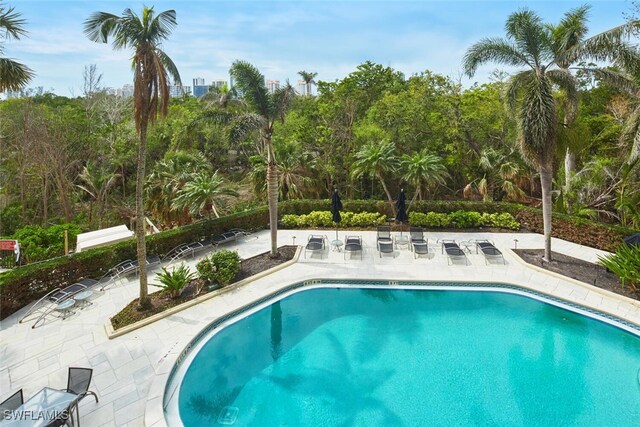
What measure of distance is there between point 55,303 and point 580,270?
57.9ft

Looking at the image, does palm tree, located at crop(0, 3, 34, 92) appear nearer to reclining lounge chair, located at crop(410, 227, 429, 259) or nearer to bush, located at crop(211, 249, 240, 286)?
bush, located at crop(211, 249, 240, 286)

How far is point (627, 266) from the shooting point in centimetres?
1120

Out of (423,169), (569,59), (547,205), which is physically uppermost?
(569,59)

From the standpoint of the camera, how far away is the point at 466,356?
8.90 metres

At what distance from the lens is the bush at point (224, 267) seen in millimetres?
11820

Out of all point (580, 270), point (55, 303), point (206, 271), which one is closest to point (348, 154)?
point (206, 271)

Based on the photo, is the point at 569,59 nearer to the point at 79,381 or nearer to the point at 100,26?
the point at 100,26

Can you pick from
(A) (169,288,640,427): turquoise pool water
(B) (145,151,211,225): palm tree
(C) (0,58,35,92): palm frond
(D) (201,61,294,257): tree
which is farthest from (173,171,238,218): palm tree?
(C) (0,58,35,92): palm frond

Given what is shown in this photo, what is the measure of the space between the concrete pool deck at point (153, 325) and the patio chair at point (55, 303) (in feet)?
1.07

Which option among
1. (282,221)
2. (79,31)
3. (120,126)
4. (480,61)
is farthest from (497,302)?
(120,126)

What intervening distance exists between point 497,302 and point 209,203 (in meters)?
12.1

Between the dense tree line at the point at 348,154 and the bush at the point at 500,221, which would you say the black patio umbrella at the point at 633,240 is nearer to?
the dense tree line at the point at 348,154

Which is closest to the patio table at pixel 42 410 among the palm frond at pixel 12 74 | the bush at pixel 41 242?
the palm frond at pixel 12 74

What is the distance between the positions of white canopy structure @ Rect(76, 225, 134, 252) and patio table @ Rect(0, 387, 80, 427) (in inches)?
308
